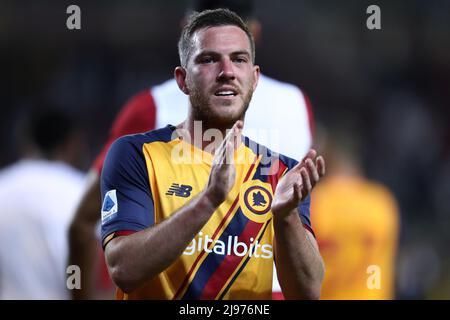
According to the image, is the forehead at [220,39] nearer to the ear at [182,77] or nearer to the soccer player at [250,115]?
the ear at [182,77]

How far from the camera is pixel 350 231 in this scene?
5367 millimetres

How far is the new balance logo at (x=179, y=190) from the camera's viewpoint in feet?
9.60

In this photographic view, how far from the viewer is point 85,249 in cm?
466

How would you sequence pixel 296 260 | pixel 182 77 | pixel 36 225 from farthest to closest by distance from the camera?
pixel 36 225 < pixel 182 77 < pixel 296 260

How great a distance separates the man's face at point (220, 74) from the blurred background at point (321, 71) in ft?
21.0

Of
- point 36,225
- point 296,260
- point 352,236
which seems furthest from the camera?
point 352,236

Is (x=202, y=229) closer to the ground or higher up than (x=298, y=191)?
closer to the ground

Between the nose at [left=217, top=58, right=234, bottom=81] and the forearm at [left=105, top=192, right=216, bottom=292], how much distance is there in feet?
1.32

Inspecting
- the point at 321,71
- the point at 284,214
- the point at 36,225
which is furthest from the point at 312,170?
the point at 321,71

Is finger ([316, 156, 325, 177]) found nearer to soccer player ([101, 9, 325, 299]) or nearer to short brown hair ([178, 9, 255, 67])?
soccer player ([101, 9, 325, 299])

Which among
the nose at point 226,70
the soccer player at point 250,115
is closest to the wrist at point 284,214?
the nose at point 226,70

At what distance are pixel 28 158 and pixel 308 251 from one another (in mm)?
2875

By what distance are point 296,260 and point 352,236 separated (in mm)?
2636

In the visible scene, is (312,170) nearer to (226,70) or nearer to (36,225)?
(226,70)
